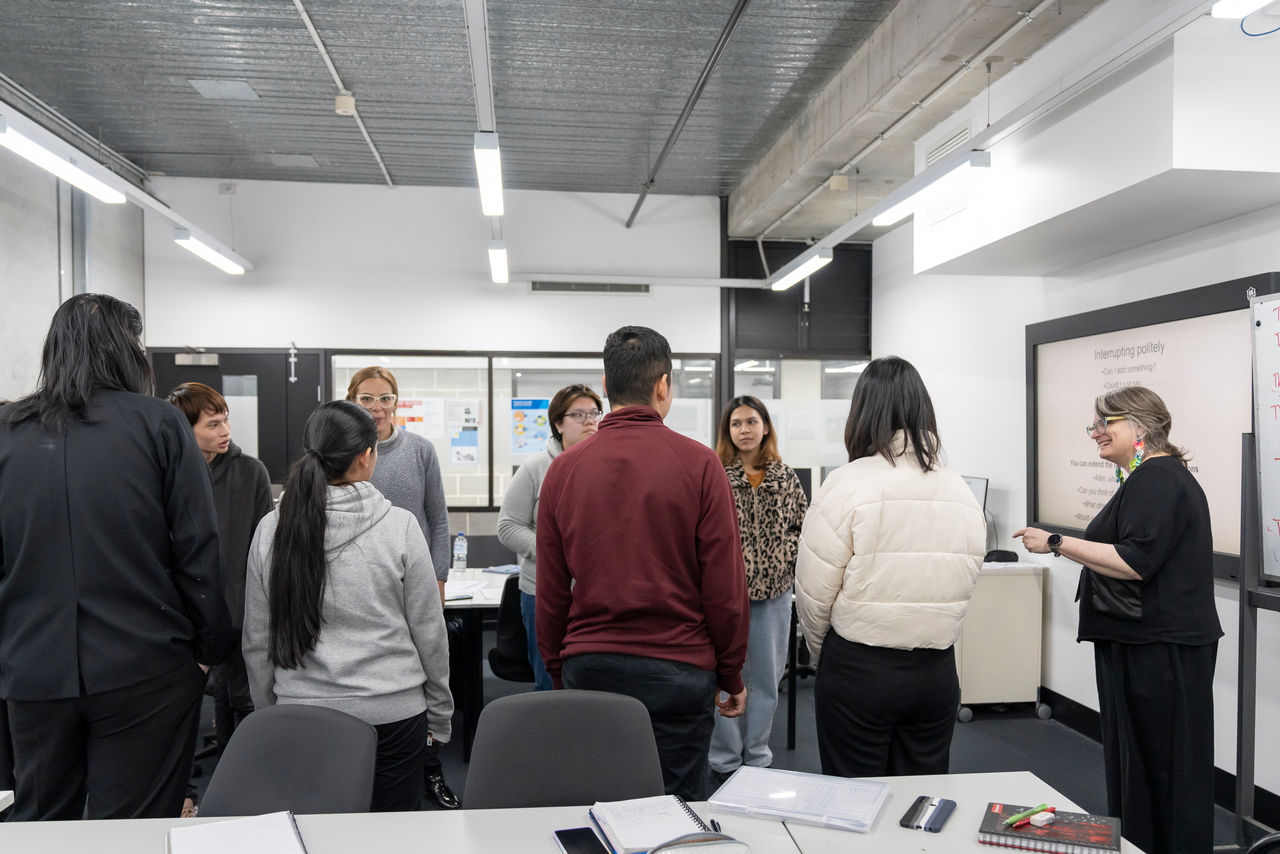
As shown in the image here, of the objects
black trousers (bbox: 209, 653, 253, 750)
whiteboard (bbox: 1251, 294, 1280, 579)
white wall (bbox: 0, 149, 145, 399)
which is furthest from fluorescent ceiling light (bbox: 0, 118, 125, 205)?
whiteboard (bbox: 1251, 294, 1280, 579)

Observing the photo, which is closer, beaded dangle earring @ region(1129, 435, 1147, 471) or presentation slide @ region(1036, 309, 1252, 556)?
beaded dangle earring @ region(1129, 435, 1147, 471)

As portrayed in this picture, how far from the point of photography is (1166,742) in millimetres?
2402

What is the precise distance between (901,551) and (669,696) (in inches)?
26.1

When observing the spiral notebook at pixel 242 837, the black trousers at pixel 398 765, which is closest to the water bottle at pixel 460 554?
the black trousers at pixel 398 765

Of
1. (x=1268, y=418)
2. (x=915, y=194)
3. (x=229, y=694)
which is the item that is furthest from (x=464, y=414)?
(x=1268, y=418)

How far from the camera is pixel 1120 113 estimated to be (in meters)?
2.76

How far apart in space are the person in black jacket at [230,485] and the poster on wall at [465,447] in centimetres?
328

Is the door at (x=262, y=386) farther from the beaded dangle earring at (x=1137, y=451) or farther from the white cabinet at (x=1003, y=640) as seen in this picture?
the beaded dangle earring at (x=1137, y=451)

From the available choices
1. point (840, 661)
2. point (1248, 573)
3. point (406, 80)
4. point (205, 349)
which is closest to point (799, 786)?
point (840, 661)

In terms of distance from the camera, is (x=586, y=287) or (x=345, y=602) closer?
(x=345, y=602)

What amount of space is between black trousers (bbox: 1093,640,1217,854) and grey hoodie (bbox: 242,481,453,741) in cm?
210

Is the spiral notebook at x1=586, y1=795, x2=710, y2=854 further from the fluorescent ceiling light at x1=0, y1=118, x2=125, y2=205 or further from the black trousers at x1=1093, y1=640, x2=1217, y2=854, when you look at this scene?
the fluorescent ceiling light at x1=0, y1=118, x2=125, y2=205

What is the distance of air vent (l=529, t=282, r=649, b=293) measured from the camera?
21.2 ft

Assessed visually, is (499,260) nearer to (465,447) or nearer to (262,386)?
(465,447)
